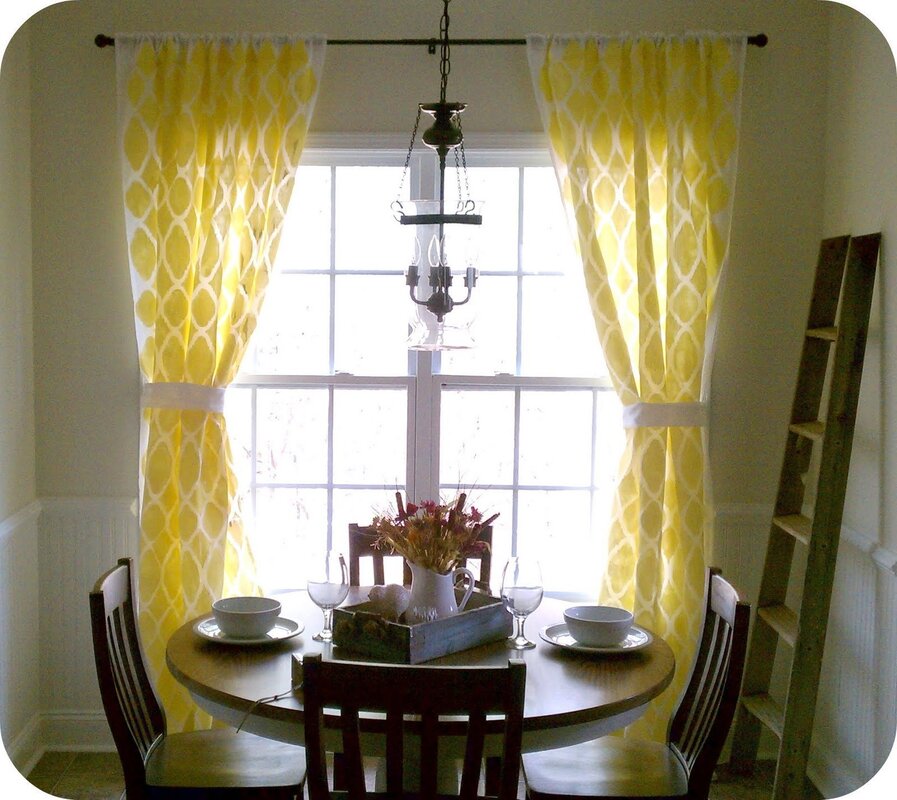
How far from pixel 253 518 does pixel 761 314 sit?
197 centimetres

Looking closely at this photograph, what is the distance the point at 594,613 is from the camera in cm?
269

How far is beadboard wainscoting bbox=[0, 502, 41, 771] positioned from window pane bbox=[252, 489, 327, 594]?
0.78 m

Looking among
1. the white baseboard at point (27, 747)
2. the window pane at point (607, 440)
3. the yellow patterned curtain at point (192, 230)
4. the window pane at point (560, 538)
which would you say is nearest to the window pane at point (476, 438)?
the window pane at point (560, 538)

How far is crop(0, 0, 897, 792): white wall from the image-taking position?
3.47m

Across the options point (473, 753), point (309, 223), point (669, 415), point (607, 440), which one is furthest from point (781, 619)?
point (309, 223)

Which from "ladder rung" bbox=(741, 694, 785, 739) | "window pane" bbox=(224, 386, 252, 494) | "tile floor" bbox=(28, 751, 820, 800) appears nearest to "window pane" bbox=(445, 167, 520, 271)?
"window pane" bbox=(224, 386, 252, 494)

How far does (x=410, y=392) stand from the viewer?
3.66m

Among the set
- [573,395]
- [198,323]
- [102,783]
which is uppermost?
[198,323]

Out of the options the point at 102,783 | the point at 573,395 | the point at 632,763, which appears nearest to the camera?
the point at 632,763

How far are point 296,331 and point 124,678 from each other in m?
1.43

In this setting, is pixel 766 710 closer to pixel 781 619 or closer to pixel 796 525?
pixel 781 619

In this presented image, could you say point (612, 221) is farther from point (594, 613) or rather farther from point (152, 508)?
point (152, 508)

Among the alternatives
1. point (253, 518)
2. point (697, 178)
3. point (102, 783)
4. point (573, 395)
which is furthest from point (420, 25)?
point (102, 783)

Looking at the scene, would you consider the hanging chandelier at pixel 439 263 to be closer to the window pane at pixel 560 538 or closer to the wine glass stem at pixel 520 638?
the wine glass stem at pixel 520 638
